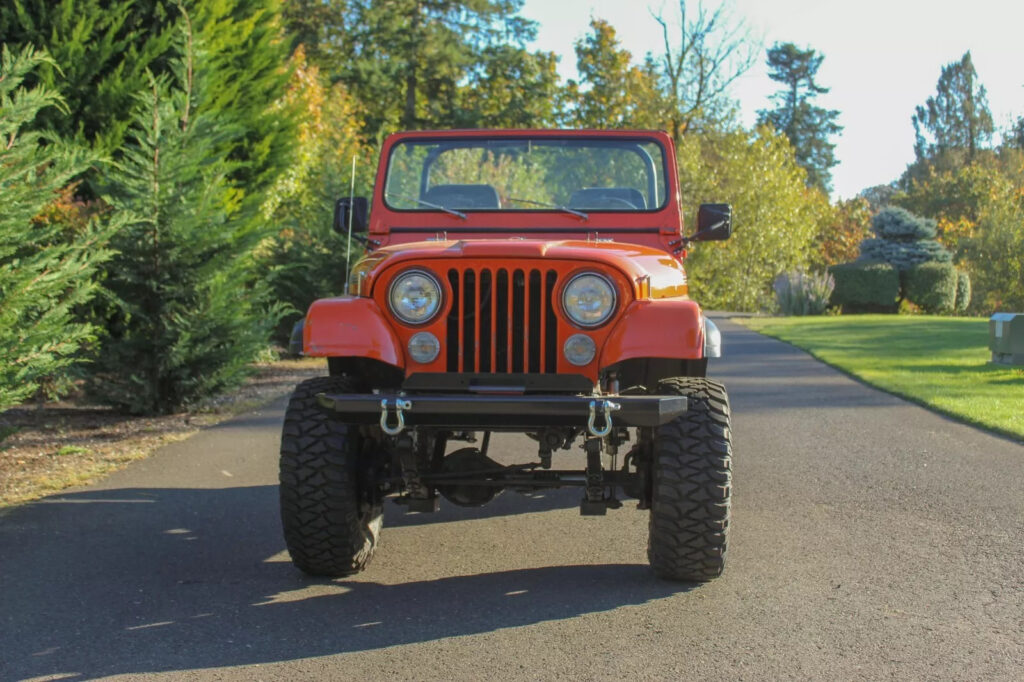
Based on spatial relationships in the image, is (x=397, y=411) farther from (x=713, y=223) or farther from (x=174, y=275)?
(x=174, y=275)

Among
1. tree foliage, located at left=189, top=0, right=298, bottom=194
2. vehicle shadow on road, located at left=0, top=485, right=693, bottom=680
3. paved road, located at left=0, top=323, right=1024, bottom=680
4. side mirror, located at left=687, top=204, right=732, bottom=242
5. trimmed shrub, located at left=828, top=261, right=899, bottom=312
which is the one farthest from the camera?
trimmed shrub, located at left=828, top=261, right=899, bottom=312

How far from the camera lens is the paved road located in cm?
397

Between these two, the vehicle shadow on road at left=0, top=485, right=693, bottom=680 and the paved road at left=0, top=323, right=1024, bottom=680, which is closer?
the paved road at left=0, top=323, right=1024, bottom=680

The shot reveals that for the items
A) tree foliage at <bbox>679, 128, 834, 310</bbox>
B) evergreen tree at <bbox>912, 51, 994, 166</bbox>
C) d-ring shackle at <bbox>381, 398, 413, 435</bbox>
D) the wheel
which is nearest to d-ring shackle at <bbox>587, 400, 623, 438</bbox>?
d-ring shackle at <bbox>381, 398, 413, 435</bbox>

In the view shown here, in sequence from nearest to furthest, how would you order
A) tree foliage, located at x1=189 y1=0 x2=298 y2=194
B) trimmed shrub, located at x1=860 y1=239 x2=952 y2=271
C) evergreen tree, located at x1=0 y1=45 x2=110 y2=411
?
evergreen tree, located at x1=0 y1=45 x2=110 y2=411 → tree foliage, located at x1=189 y1=0 x2=298 y2=194 → trimmed shrub, located at x1=860 y1=239 x2=952 y2=271

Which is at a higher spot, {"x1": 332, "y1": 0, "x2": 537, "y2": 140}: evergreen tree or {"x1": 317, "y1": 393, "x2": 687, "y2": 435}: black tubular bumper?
{"x1": 332, "y1": 0, "x2": 537, "y2": 140}: evergreen tree

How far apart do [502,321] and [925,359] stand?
1260cm

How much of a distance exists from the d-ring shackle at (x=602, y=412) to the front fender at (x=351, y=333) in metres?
0.89

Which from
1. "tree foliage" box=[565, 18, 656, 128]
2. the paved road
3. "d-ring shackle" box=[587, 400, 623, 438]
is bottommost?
the paved road

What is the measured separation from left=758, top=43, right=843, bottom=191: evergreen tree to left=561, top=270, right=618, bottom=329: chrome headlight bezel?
7590 cm

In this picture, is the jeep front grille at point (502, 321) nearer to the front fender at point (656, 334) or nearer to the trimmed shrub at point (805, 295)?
the front fender at point (656, 334)

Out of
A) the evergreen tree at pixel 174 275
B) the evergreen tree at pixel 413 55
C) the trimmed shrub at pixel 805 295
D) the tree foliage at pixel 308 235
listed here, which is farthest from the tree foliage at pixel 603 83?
the evergreen tree at pixel 174 275

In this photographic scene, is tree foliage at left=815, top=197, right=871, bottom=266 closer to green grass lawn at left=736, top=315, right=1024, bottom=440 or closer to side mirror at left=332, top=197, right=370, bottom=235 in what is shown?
green grass lawn at left=736, top=315, right=1024, bottom=440

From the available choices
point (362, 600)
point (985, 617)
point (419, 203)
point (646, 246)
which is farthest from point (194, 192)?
point (985, 617)
